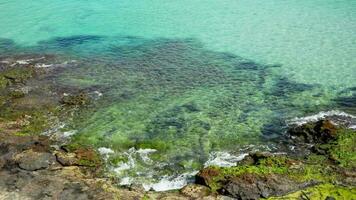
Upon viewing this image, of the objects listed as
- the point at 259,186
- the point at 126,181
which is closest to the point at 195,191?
the point at 259,186

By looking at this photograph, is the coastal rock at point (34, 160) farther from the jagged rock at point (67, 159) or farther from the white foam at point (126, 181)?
the white foam at point (126, 181)

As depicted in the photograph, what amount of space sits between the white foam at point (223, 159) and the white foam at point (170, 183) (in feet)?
2.91

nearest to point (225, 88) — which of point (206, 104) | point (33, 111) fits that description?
point (206, 104)

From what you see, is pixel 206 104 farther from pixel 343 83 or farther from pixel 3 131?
pixel 3 131

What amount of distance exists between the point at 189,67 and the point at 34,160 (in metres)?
9.98

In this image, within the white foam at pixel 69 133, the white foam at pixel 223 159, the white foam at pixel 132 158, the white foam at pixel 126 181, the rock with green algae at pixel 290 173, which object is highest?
the rock with green algae at pixel 290 173

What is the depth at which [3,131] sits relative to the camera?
14.8 metres

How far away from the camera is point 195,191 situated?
11.5 m

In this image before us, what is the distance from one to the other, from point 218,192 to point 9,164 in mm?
6350

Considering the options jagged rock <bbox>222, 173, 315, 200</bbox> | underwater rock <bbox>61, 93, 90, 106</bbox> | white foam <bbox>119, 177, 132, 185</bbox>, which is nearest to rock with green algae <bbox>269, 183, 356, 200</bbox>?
jagged rock <bbox>222, 173, 315, 200</bbox>

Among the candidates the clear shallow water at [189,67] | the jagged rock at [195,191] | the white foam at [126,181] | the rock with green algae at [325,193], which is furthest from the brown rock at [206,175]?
the white foam at [126,181]

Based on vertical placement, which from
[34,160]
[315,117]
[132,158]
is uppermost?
[315,117]

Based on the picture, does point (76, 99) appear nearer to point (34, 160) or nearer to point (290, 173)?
point (34, 160)

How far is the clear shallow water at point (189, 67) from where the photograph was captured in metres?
14.9
